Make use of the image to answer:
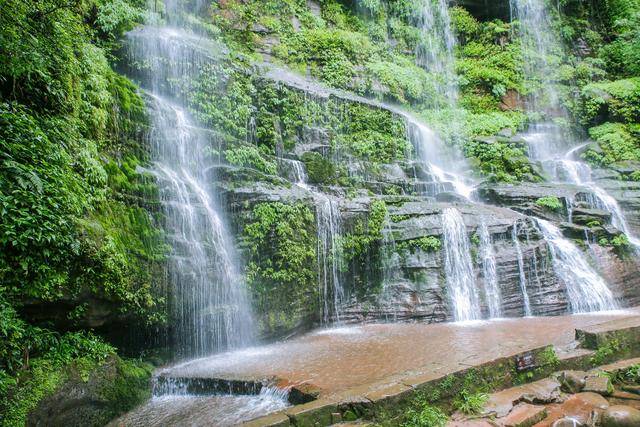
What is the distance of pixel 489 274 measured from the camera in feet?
32.9

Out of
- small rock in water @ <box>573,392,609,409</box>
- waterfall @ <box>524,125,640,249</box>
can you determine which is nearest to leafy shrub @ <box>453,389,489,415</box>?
small rock in water @ <box>573,392,609,409</box>

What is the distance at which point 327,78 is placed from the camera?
56.2 ft

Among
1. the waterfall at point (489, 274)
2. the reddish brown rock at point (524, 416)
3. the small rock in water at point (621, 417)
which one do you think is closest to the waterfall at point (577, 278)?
the waterfall at point (489, 274)

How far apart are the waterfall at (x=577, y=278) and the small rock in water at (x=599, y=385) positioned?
5871 millimetres

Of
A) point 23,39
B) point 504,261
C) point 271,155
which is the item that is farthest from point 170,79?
point 504,261

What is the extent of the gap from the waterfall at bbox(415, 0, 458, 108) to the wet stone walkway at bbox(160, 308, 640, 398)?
607 inches

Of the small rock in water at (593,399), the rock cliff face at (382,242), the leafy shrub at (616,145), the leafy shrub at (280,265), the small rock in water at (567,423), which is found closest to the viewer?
the small rock in water at (567,423)

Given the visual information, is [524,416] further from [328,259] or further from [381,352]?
[328,259]

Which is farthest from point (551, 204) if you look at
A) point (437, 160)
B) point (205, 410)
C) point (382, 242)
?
point (205, 410)

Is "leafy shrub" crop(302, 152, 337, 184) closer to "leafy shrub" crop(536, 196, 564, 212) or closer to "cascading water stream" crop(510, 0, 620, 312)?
"cascading water stream" crop(510, 0, 620, 312)

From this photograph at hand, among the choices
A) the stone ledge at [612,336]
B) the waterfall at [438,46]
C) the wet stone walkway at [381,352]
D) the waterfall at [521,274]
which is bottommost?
the wet stone walkway at [381,352]

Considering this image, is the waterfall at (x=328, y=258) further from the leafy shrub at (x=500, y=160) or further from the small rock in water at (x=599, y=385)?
the leafy shrub at (x=500, y=160)

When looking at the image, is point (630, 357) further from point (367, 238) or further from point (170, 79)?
point (170, 79)

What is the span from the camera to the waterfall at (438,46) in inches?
850
